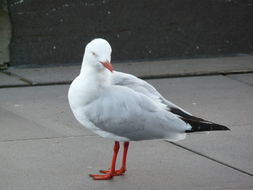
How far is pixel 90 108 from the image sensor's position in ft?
19.1

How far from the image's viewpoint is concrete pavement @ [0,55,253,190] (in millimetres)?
5965

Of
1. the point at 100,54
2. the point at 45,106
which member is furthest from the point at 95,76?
the point at 45,106

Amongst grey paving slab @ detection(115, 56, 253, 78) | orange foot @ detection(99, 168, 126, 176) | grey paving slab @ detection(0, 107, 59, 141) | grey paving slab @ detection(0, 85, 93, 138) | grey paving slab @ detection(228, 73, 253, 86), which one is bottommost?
orange foot @ detection(99, 168, 126, 176)

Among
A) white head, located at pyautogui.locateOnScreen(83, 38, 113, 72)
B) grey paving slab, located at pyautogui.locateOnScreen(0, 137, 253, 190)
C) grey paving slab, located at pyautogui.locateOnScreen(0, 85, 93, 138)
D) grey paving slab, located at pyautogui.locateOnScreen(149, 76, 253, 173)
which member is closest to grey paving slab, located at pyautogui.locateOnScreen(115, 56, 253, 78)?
grey paving slab, located at pyautogui.locateOnScreen(149, 76, 253, 173)

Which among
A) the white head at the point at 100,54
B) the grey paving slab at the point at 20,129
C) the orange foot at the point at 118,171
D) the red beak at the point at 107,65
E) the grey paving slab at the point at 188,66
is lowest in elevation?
the orange foot at the point at 118,171

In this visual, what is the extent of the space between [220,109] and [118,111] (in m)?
2.71

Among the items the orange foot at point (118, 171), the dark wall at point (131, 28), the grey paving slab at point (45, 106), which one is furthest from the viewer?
the dark wall at point (131, 28)

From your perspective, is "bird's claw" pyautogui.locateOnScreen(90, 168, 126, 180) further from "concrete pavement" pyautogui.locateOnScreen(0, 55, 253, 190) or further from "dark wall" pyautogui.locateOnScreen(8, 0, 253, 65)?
"dark wall" pyautogui.locateOnScreen(8, 0, 253, 65)

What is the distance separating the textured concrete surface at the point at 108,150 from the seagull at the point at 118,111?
42 centimetres

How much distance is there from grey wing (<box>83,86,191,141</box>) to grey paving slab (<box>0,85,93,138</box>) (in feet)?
5.05

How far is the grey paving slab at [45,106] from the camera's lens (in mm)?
7590

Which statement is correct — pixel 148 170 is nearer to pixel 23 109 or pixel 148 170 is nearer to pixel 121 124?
pixel 121 124

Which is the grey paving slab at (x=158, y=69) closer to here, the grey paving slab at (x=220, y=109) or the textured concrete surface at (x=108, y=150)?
the grey paving slab at (x=220, y=109)

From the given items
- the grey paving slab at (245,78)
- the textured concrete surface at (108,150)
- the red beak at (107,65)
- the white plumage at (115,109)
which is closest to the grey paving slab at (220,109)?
the textured concrete surface at (108,150)
